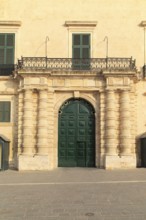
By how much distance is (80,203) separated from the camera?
9.30 meters

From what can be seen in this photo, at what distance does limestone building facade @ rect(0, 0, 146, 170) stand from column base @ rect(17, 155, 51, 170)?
61mm

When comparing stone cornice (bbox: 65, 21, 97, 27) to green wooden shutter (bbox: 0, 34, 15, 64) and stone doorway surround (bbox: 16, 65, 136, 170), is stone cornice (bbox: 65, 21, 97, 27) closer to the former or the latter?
stone doorway surround (bbox: 16, 65, 136, 170)

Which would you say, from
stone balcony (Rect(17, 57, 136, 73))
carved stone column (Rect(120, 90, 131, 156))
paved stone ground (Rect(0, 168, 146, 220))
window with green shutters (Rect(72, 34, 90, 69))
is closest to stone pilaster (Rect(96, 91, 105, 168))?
carved stone column (Rect(120, 90, 131, 156))

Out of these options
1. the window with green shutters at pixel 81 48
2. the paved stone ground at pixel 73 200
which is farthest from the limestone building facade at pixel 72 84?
the paved stone ground at pixel 73 200

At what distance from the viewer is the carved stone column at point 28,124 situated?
63.9 ft

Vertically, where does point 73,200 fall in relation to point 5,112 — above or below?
below

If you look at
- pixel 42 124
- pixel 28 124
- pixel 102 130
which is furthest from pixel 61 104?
pixel 102 130

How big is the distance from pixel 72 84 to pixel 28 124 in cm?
388

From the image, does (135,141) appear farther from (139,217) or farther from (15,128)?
(139,217)

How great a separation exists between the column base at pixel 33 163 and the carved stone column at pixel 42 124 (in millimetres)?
393

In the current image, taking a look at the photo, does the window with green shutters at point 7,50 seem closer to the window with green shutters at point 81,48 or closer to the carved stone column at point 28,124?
the carved stone column at point 28,124

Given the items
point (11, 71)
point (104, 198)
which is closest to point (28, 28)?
point (11, 71)

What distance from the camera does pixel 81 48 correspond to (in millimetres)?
21641

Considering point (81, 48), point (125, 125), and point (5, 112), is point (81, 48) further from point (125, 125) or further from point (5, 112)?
point (5, 112)
